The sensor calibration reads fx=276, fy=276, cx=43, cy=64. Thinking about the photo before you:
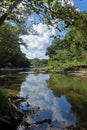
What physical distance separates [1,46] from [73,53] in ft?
183

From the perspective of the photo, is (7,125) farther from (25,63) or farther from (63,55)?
(25,63)

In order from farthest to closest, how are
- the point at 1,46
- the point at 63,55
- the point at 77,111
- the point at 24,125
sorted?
the point at 63,55 < the point at 1,46 < the point at 77,111 < the point at 24,125

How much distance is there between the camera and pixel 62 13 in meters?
15.2

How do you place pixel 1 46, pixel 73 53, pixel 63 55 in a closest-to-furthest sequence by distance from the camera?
pixel 1 46 → pixel 73 53 → pixel 63 55

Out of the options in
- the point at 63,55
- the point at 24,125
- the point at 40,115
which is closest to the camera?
the point at 24,125

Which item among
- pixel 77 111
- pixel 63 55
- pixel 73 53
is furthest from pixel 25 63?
pixel 77 111

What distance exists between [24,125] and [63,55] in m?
101

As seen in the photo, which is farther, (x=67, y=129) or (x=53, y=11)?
(x=67, y=129)

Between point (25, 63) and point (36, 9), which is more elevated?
point (36, 9)

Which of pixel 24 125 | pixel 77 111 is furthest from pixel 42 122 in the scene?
pixel 77 111

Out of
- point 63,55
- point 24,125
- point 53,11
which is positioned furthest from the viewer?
point 63,55

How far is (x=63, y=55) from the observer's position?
117312 mm

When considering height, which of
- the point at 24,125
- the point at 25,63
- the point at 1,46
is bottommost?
the point at 25,63

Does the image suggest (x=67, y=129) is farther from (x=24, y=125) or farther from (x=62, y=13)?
(x=62, y=13)
